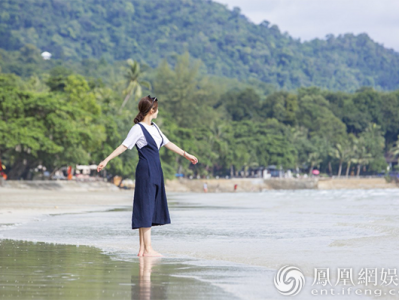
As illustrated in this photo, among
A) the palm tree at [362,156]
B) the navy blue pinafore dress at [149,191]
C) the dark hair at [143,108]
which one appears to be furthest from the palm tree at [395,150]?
the navy blue pinafore dress at [149,191]

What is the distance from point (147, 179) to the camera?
7672 millimetres

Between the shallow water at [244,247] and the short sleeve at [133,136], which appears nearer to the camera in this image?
the shallow water at [244,247]

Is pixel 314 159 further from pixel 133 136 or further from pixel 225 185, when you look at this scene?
pixel 133 136

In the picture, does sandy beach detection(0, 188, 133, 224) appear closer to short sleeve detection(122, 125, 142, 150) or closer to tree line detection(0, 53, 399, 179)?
tree line detection(0, 53, 399, 179)

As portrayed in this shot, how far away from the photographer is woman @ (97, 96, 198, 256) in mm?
7633

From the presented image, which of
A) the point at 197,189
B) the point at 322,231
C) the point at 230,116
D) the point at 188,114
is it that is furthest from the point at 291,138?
the point at 322,231

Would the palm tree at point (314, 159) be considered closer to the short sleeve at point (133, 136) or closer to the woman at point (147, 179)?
the woman at point (147, 179)

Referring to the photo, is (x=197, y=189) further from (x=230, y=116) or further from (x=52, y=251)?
(x=52, y=251)

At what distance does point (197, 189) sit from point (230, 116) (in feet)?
133

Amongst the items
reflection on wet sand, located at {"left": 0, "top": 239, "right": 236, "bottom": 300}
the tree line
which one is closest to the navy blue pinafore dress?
reflection on wet sand, located at {"left": 0, "top": 239, "right": 236, "bottom": 300}

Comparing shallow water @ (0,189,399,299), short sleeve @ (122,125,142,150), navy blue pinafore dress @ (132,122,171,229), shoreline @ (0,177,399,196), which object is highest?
short sleeve @ (122,125,142,150)

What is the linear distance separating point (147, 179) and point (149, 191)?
14cm

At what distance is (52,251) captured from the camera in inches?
330

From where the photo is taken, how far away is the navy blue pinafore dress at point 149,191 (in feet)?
25.0
